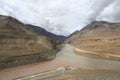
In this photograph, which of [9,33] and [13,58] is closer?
[13,58]

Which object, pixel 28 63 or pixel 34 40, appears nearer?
pixel 28 63

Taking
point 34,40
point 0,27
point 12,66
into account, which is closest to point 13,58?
point 12,66

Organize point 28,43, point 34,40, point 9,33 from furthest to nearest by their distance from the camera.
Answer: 1. point 34,40
2. point 28,43
3. point 9,33

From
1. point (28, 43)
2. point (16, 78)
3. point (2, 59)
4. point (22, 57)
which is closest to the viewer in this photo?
point (16, 78)

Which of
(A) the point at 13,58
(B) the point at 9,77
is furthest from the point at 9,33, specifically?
(B) the point at 9,77

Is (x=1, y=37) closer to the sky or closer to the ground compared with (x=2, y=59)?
closer to the sky

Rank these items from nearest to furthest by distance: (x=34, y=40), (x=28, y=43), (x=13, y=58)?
(x=13, y=58) → (x=28, y=43) → (x=34, y=40)

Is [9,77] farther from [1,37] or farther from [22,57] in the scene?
[1,37]

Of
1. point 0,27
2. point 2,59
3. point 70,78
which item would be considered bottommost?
point 70,78

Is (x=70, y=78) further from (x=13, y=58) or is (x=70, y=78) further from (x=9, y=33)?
(x=9, y=33)
